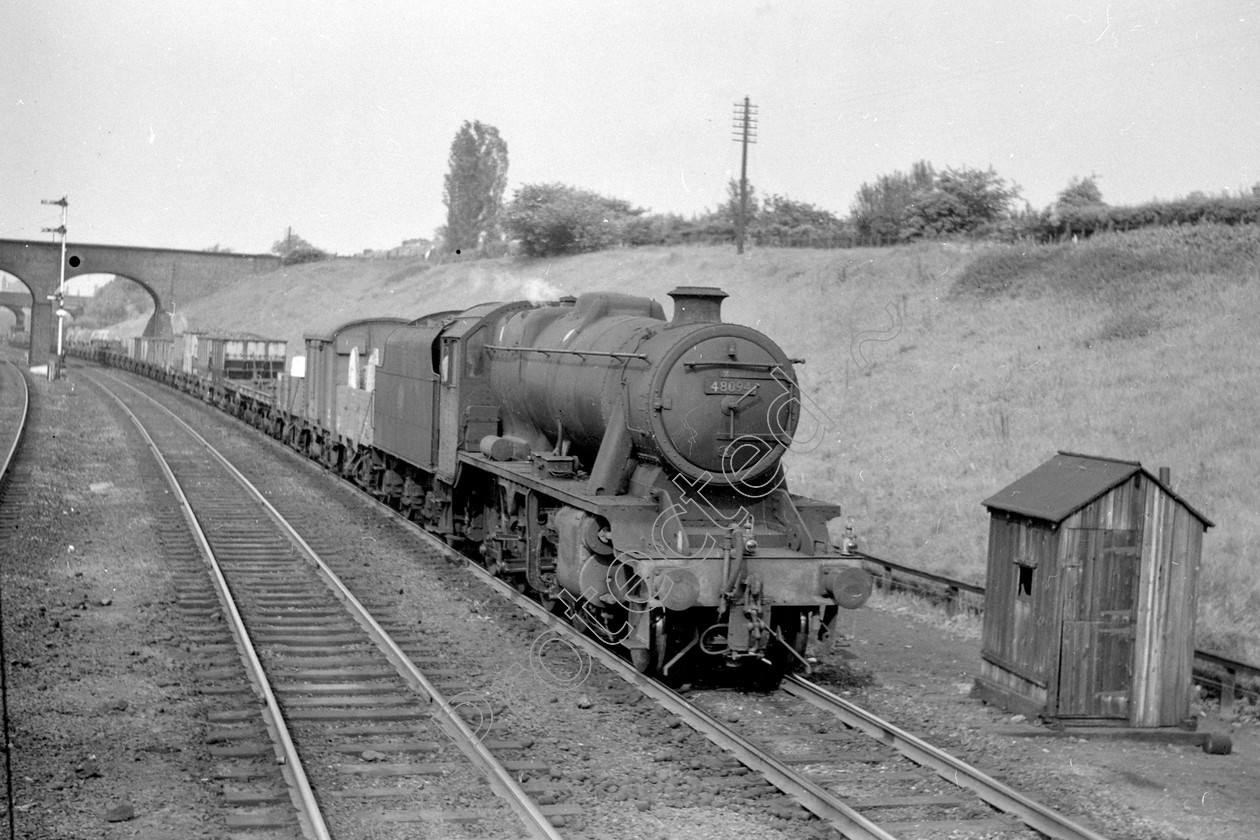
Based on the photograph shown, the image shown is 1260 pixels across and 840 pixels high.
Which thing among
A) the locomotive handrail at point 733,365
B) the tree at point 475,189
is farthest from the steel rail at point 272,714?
the tree at point 475,189

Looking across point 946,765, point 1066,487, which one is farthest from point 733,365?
point 946,765

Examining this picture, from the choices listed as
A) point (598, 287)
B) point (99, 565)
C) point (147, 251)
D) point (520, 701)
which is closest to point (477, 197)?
point (147, 251)

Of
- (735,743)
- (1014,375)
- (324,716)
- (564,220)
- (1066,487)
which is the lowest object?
(324,716)

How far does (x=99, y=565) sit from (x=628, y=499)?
7.27 m

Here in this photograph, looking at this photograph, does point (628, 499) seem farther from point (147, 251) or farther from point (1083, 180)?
point (147, 251)

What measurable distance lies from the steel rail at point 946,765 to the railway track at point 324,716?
2.43 metres

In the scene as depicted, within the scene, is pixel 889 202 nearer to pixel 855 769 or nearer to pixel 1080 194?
pixel 1080 194

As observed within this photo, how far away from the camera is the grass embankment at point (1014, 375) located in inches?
634

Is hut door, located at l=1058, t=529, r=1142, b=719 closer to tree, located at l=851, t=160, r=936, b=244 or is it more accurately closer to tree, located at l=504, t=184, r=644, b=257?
tree, located at l=851, t=160, r=936, b=244

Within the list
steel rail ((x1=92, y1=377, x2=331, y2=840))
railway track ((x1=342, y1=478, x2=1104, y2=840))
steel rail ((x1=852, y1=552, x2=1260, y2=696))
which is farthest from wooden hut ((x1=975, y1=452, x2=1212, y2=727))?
steel rail ((x1=92, y1=377, x2=331, y2=840))

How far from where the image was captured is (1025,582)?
8938mm

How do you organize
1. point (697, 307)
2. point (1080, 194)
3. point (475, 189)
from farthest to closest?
1. point (475, 189)
2. point (1080, 194)
3. point (697, 307)

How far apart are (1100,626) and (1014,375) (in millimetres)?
17204

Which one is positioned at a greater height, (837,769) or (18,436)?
(18,436)
